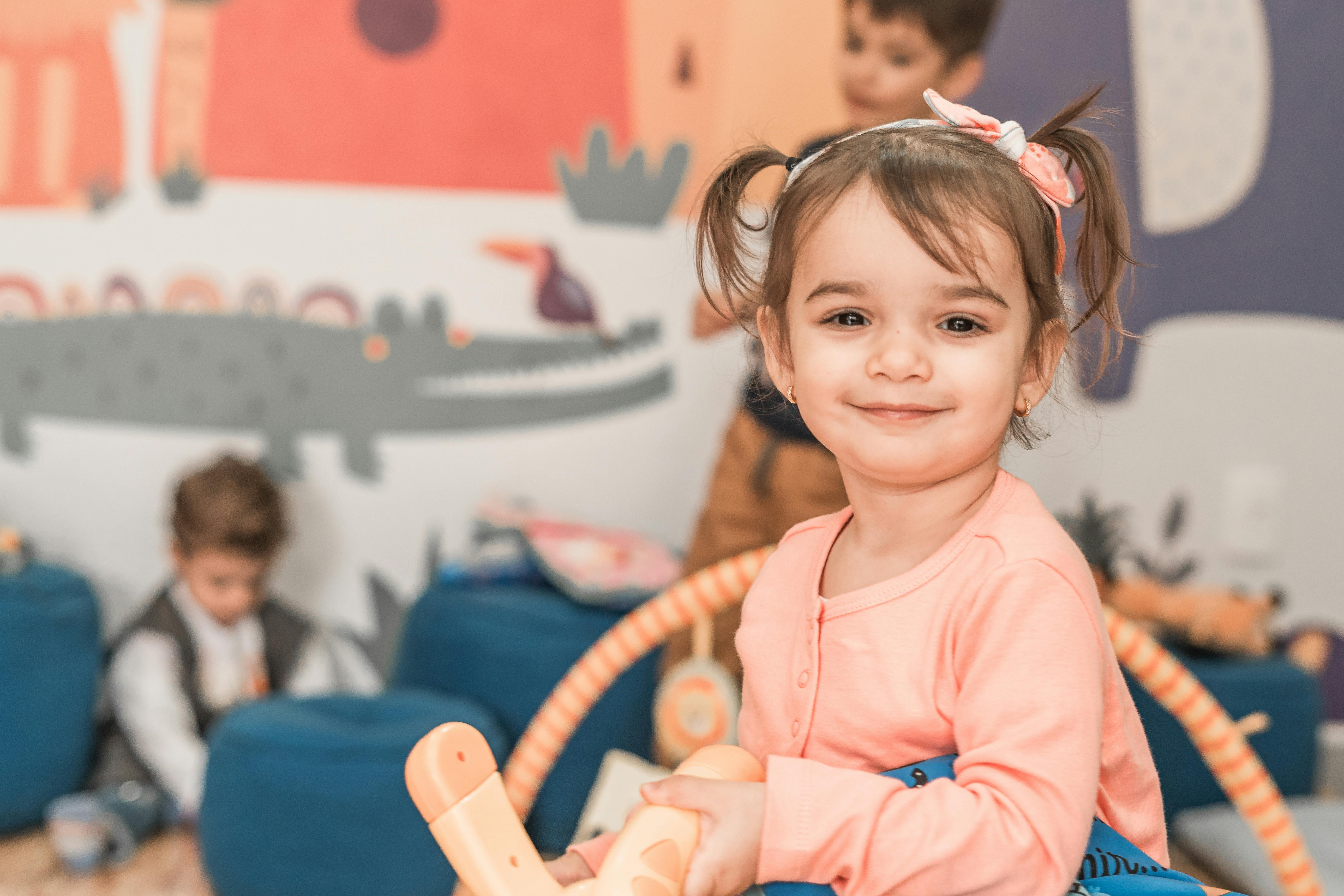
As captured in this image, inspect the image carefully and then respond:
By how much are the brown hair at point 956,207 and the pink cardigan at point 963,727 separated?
121 millimetres

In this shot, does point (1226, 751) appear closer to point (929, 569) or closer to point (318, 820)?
point (929, 569)

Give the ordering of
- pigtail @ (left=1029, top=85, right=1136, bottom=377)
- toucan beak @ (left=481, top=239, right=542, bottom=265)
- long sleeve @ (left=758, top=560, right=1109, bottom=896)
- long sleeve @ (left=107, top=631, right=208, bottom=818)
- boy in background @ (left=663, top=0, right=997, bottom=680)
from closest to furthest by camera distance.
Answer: long sleeve @ (left=758, top=560, right=1109, bottom=896), pigtail @ (left=1029, top=85, right=1136, bottom=377), boy in background @ (left=663, top=0, right=997, bottom=680), long sleeve @ (left=107, top=631, right=208, bottom=818), toucan beak @ (left=481, top=239, right=542, bottom=265)

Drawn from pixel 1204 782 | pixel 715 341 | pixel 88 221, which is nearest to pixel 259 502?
pixel 88 221

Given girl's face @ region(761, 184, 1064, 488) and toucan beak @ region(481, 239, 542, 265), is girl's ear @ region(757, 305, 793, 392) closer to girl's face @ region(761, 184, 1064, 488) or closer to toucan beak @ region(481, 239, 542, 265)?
girl's face @ region(761, 184, 1064, 488)

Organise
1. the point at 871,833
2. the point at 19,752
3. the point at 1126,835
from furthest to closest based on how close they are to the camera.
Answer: the point at 19,752
the point at 1126,835
the point at 871,833

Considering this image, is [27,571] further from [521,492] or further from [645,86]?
[645,86]

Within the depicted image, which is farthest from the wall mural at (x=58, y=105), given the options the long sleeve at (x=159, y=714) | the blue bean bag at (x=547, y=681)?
the blue bean bag at (x=547, y=681)

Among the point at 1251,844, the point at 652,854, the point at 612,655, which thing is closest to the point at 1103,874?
the point at 652,854

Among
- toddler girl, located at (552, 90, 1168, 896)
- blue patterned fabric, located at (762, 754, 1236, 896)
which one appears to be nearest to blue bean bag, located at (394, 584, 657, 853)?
toddler girl, located at (552, 90, 1168, 896)

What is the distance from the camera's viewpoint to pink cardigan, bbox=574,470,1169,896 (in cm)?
52

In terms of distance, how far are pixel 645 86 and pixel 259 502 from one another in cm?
101

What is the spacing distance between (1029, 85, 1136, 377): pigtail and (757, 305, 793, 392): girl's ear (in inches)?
6.3

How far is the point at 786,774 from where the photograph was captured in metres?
0.54

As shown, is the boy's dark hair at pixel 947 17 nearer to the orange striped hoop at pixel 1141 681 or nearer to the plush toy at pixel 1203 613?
the plush toy at pixel 1203 613
